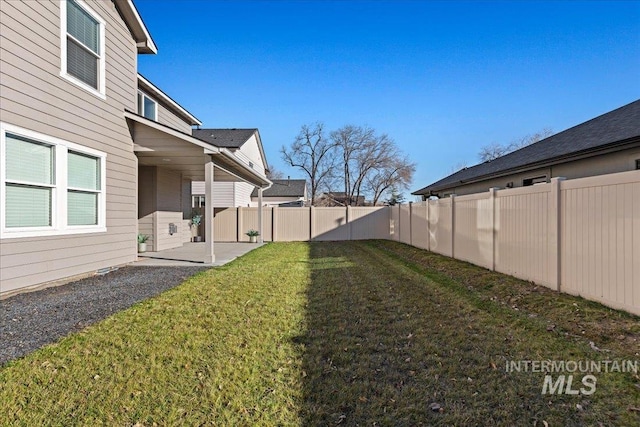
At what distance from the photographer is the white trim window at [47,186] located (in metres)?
4.97

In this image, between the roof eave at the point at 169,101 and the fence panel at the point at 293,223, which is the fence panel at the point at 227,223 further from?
the roof eave at the point at 169,101

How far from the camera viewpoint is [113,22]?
7449mm

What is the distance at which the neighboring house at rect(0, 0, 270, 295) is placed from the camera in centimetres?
502

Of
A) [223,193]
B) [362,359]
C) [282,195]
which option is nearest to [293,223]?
[223,193]

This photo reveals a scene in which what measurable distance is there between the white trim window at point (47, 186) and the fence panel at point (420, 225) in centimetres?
884

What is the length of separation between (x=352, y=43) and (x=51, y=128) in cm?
1263

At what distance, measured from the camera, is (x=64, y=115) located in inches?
234

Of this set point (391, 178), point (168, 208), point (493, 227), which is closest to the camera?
point (493, 227)

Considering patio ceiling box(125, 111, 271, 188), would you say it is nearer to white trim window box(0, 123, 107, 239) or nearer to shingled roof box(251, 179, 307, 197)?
white trim window box(0, 123, 107, 239)

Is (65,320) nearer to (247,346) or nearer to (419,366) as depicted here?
(247,346)

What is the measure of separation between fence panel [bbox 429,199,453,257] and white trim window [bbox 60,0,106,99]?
863 cm

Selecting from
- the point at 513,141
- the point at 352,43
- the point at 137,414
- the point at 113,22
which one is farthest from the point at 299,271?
the point at 513,141

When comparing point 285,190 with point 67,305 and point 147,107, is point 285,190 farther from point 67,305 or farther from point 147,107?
point 67,305

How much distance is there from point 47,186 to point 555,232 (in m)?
8.09
